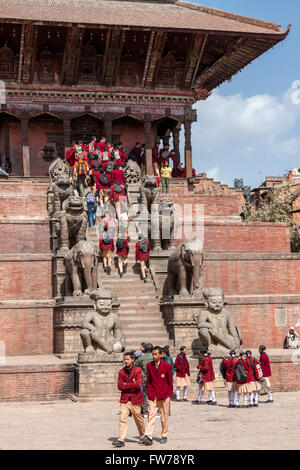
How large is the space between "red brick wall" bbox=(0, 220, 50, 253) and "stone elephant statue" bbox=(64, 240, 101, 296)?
4012mm

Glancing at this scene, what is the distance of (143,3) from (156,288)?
19.9m

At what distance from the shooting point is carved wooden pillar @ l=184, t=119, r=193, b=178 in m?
36.8

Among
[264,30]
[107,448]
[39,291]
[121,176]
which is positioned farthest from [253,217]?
[107,448]

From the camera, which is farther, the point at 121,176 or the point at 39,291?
the point at 121,176

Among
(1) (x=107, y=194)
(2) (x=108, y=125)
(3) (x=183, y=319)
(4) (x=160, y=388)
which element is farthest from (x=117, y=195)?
(4) (x=160, y=388)

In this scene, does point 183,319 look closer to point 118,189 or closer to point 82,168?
point 118,189

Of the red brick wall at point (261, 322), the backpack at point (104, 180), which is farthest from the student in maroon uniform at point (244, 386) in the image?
the backpack at point (104, 180)

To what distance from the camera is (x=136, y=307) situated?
79.0 feet

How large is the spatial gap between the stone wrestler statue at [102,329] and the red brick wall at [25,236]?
24.4 feet

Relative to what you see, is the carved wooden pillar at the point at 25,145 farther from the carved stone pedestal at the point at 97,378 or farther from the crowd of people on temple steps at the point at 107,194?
the carved stone pedestal at the point at 97,378

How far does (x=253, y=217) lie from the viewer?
4428cm

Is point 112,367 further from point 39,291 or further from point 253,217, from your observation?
point 253,217

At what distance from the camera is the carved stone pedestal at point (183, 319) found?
22.8m

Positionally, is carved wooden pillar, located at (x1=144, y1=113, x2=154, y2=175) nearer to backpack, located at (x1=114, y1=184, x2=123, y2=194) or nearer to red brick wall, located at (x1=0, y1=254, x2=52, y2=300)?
backpack, located at (x1=114, y1=184, x2=123, y2=194)
